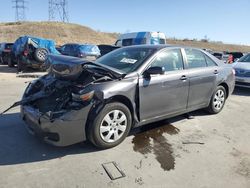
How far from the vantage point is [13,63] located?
1520cm

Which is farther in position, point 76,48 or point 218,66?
point 76,48

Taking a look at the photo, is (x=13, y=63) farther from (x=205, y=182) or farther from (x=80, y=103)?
(x=205, y=182)

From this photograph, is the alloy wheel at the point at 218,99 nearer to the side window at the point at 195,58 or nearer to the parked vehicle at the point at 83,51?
the side window at the point at 195,58

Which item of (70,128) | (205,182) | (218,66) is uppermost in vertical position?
(218,66)

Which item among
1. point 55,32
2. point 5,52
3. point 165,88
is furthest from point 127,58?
point 55,32

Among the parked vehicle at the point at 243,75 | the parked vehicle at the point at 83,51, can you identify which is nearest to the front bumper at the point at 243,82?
the parked vehicle at the point at 243,75

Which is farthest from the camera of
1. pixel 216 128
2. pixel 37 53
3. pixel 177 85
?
pixel 37 53

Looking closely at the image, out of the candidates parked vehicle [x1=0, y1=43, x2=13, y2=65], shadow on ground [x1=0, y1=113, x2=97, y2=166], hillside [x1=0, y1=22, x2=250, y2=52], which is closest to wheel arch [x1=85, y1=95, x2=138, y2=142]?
shadow on ground [x1=0, y1=113, x2=97, y2=166]

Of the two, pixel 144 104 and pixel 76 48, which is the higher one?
pixel 76 48

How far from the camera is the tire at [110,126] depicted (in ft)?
12.0

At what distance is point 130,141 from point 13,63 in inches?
521

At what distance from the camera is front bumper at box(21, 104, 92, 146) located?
3424 millimetres

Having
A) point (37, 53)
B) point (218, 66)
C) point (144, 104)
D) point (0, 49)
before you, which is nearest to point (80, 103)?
point (144, 104)

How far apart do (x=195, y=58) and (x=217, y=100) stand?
50.9 inches
